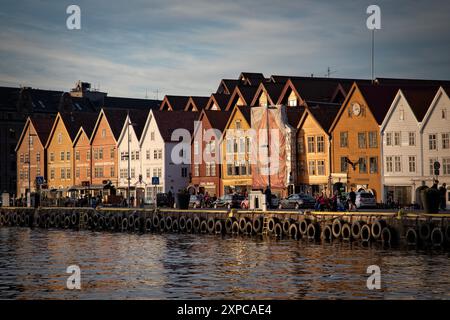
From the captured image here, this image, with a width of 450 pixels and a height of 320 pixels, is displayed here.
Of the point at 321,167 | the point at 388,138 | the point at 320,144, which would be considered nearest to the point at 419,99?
the point at 388,138

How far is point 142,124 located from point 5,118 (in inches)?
2229

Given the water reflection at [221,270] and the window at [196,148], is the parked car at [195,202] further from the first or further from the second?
the water reflection at [221,270]

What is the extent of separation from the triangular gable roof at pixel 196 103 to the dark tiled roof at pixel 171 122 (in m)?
5.93

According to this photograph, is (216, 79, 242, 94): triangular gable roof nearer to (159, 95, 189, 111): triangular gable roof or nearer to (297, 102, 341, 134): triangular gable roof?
(159, 95, 189, 111): triangular gable roof

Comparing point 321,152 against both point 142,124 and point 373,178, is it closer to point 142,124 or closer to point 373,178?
point 373,178

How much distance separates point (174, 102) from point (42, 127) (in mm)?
32132

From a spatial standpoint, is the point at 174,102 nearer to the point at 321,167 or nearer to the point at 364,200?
the point at 321,167

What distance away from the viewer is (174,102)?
5556 inches

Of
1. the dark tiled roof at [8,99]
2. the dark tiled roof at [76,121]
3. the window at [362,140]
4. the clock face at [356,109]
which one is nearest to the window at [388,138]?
the window at [362,140]

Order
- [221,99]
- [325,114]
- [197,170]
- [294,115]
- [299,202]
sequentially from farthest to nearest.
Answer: [221,99] → [197,170] → [294,115] → [325,114] → [299,202]

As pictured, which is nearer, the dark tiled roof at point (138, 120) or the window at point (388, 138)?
the window at point (388, 138)

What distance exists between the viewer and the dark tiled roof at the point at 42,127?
161 meters

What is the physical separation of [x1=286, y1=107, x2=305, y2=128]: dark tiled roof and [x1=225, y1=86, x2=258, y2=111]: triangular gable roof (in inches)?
449

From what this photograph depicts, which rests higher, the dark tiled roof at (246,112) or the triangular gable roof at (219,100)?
the triangular gable roof at (219,100)
